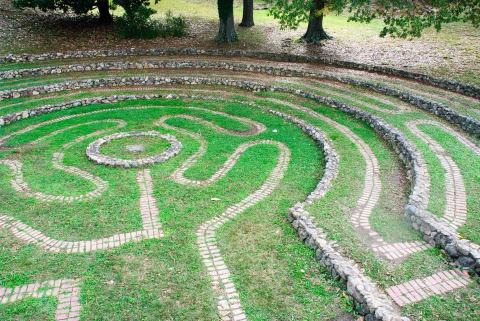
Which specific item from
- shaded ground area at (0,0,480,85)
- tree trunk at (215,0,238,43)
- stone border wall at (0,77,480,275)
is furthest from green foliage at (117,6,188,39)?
stone border wall at (0,77,480,275)

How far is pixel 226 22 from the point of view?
1416 inches

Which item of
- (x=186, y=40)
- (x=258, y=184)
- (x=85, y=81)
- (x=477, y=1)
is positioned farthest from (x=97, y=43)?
(x=477, y=1)

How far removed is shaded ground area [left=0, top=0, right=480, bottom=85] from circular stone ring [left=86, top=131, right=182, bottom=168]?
1808 cm

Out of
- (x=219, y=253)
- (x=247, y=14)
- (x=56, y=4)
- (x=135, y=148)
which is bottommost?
(x=219, y=253)

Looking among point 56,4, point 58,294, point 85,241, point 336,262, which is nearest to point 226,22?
point 56,4

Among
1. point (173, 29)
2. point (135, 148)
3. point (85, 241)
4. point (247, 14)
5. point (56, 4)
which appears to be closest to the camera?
point (85, 241)

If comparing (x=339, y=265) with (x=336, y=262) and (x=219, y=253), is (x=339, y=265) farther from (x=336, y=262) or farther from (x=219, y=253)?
(x=219, y=253)

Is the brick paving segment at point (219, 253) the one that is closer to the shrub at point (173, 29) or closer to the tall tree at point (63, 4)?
the shrub at point (173, 29)

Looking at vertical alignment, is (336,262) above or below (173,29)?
below

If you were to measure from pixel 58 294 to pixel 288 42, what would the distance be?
32.1m

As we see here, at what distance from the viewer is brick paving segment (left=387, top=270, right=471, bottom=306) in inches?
367

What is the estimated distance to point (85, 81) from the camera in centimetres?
2611

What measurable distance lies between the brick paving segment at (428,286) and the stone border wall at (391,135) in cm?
46

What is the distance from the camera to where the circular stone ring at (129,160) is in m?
16.7
